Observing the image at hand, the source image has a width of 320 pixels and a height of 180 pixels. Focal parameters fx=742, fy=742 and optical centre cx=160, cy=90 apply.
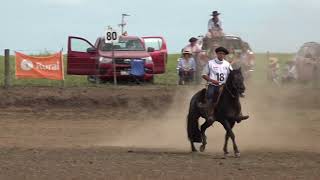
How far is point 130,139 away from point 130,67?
7955 millimetres

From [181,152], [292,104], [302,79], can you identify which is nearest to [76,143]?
[181,152]

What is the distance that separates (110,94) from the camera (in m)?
24.2

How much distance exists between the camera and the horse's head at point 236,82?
1462 cm

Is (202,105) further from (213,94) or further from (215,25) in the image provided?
(215,25)

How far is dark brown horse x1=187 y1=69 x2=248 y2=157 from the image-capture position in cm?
A: 1473

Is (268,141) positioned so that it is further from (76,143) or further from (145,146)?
(76,143)

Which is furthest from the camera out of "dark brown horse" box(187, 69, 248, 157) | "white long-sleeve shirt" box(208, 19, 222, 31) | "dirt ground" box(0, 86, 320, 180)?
"white long-sleeve shirt" box(208, 19, 222, 31)

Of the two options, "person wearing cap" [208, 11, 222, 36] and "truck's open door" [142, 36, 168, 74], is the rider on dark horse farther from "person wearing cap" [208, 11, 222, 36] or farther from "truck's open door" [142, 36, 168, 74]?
"truck's open door" [142, 36, 168, 74]

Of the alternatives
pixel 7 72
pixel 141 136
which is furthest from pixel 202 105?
pixel 7 72

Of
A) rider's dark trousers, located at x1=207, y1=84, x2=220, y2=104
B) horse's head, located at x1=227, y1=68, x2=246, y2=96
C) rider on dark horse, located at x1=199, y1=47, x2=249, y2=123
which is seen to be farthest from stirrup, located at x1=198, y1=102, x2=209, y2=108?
horse's head, located at x1=227, y1=68, x2=246, y2=96

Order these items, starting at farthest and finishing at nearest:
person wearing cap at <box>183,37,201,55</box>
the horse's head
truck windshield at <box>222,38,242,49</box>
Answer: person wearing cap at <box>183,37,201,55</box> → truck windshield at <box>222,38,242,49</box> → the horse's head

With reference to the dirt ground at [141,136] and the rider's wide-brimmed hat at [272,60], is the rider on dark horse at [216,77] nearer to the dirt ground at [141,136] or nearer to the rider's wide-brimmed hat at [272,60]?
the dirt ground at [141,136]

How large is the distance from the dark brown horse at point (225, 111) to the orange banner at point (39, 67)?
10716 millimetres

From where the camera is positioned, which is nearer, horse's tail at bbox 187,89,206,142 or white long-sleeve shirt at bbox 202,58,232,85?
white long-sleeve shirt at bbox 202,58,232,85
